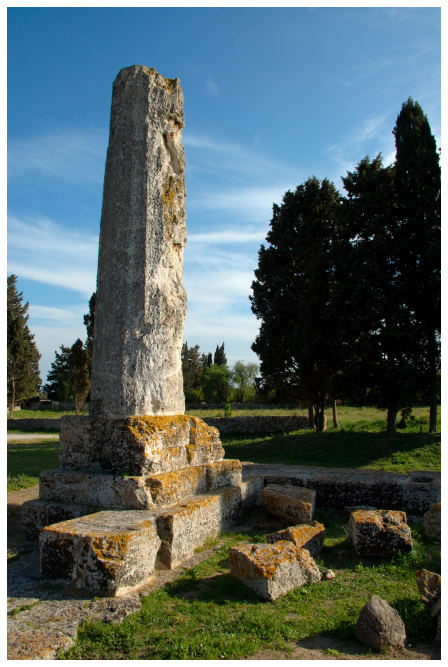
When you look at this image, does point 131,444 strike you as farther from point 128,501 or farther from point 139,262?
point 139,262

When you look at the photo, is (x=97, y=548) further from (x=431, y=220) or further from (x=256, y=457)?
(x=431, y=220)

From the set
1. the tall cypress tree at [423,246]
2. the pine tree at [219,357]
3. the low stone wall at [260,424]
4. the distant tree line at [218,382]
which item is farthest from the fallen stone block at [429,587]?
the pine tree at [219,357]

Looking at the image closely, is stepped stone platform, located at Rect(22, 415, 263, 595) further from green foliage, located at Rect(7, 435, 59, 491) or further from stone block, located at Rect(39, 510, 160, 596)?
green foliage, located at Rect(7, 435, 59, 491)

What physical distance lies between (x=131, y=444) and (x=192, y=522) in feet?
3.36

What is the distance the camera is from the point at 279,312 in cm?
1856

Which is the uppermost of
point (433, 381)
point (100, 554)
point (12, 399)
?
point (433, 381)

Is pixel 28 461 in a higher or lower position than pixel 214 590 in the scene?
lower

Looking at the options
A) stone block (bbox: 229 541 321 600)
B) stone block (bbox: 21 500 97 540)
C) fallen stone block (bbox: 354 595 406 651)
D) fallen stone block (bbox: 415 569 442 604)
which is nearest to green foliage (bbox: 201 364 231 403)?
stone block (bbox: 21 500 97 540)

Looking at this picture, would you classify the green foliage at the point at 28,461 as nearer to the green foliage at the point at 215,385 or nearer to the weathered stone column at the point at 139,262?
the weathered stone column at the point at 139,262

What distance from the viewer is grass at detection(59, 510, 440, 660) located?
3.06m

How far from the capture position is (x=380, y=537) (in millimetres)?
5035

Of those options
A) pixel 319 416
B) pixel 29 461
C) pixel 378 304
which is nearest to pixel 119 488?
pixel 29 461

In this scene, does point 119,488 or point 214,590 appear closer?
point 214,590

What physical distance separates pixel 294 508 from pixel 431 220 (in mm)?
12524
